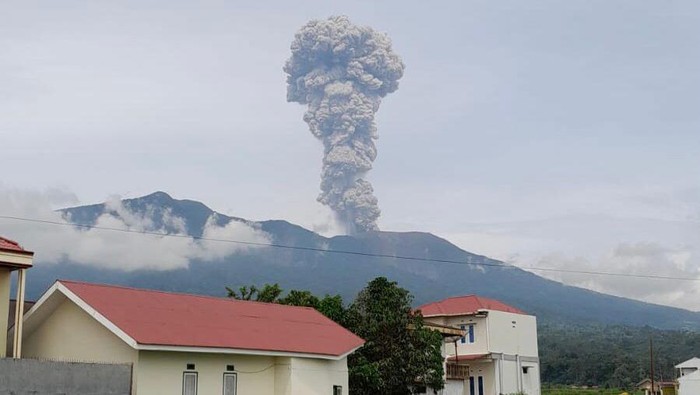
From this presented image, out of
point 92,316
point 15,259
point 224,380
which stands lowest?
point 224,380

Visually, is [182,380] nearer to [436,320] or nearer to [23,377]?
[23,377]

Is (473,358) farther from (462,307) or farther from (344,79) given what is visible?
(344,79)

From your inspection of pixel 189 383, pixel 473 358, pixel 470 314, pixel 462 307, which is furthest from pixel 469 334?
pixel 189 383

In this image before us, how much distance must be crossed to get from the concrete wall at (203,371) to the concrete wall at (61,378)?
0.74 meters

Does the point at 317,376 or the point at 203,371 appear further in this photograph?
the point at 317,376

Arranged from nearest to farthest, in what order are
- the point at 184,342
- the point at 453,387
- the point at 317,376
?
1. the point at 184,342
2. the point at 317,376
3. the point at 453,387

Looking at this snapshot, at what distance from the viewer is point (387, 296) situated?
3856 cm

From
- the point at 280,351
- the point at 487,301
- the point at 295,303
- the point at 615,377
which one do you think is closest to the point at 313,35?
the point at 615,377

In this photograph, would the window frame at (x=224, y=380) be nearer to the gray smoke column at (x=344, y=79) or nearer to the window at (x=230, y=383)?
the window at (x=230, y=383)

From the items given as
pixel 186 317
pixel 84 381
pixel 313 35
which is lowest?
pixel 84 381

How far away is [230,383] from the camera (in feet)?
91.0

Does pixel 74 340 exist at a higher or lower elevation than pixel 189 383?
higher

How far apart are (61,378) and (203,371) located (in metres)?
5.02

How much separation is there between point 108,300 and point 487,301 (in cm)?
3607
